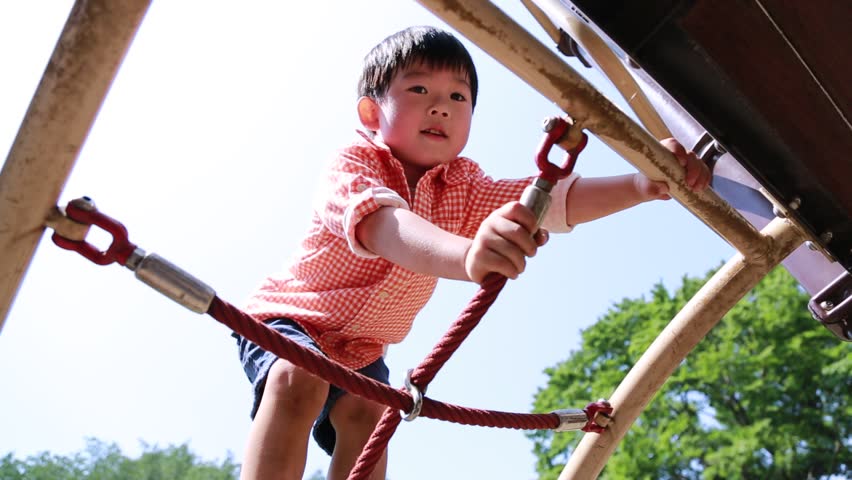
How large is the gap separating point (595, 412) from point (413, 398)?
3.67 feet

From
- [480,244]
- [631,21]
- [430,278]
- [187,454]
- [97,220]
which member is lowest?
[97,220]

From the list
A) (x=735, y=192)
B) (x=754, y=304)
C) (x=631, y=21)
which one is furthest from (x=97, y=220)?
(x=754, y=304)

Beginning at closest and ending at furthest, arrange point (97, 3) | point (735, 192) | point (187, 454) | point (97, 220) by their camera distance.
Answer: point (97, 3)
point (97, 220)
point (735, 192)
point (187, 454)

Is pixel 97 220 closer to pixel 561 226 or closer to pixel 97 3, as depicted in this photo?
pixel 97 3

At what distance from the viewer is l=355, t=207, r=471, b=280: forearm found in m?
1.35

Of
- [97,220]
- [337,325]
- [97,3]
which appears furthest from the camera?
[337,325]

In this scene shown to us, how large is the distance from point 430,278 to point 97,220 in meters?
1.04

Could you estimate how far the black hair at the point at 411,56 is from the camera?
6.98 feet

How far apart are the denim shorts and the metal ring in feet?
1.30

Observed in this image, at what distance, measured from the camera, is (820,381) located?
11.2 metres

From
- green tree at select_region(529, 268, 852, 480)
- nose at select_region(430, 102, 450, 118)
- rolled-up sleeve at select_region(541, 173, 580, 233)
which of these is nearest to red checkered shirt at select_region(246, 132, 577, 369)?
rolled-up sleeve at select_region(541, 173, 580, 233)

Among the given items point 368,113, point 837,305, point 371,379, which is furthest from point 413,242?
point 837,305

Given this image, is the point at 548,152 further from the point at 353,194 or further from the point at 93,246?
the point at 93,246

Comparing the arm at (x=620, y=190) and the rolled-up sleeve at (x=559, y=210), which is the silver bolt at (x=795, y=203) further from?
the rolled-up sleeve at (x=559, y=210)
